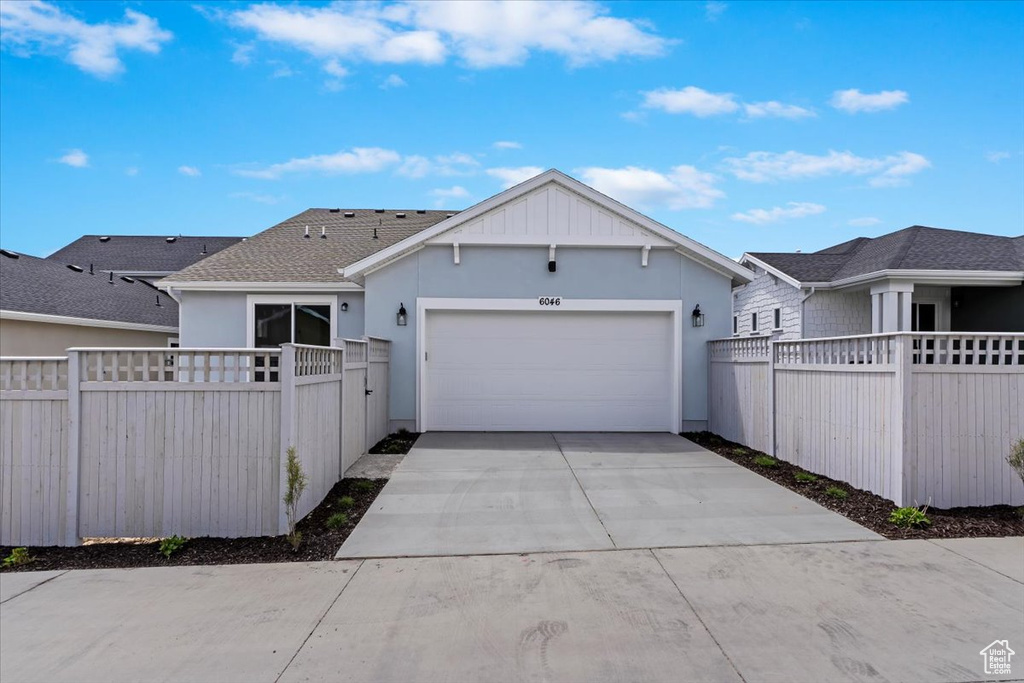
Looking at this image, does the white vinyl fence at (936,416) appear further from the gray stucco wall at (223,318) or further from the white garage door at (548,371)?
the gray stucco wall at (223,318)

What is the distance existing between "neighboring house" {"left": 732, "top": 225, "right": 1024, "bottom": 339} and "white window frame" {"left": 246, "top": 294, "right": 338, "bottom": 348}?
30.1 feet

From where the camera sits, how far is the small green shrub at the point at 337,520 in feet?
18.4

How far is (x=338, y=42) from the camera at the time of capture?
10.0 m

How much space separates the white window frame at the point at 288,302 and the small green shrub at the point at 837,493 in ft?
29.5

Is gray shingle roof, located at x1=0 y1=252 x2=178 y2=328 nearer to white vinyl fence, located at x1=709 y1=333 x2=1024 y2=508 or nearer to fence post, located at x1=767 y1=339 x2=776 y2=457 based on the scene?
fence post, located at x1=767 y1=339 x2=776 y2=457

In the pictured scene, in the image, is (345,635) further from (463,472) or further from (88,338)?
(88,338)

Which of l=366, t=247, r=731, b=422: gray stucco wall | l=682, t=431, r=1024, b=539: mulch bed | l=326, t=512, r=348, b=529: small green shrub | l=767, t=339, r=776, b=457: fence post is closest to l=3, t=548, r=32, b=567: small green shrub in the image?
l=326, t=512, r=348, b=529: small green shrub

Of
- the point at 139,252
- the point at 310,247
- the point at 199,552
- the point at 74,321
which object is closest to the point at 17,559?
the point at 199,552

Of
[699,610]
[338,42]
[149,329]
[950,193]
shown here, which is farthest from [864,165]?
[149,329]

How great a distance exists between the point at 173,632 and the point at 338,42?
951cm

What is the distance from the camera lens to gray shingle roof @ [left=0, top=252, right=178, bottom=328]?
40.5 ft

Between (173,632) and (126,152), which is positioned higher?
(126,152)

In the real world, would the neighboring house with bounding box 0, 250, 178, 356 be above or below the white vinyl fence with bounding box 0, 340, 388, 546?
above

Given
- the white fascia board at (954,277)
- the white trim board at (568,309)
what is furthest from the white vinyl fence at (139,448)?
the white fascia board at (954,277)
